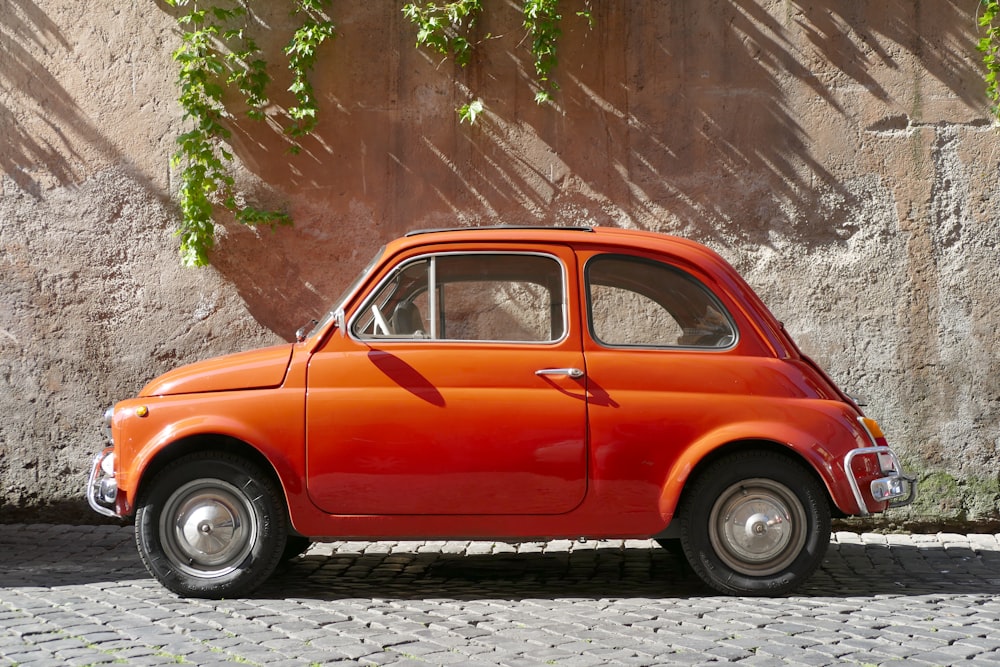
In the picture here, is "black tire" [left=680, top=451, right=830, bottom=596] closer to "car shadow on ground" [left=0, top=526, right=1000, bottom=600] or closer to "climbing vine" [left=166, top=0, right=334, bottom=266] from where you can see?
"car shadow on ground" [left=0, top=526, right=1000, bottom=600]

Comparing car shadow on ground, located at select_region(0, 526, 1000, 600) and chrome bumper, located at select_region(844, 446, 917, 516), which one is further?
car shadow on ground, located at select_region(0, 526, 1000, 600)

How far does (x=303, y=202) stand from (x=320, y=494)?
10.4 feet

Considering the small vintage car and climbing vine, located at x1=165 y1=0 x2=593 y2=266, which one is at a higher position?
climbing vine, located at x1=165 y1=0 x2=593 y2=266

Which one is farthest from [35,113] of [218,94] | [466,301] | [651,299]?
[651,299]

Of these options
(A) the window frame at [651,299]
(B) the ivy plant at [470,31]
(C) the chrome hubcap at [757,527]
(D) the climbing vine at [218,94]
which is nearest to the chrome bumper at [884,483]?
(C) the chrome hubcap at [757,527]

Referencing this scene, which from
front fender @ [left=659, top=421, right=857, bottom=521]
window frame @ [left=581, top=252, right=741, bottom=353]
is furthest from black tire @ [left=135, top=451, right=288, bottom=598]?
front fender @ [left=659, top=421, right=857, bottom=521]

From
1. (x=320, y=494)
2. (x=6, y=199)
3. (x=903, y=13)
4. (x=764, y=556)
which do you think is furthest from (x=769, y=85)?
(x=6, y=199)

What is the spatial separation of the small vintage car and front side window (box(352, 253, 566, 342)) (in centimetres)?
2

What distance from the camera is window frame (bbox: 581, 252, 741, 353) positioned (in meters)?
5.61

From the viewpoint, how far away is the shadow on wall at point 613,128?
800cm

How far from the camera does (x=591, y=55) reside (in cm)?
813

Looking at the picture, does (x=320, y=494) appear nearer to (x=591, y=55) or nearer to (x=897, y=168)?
(x=591, y=55)

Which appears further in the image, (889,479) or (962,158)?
(962,158)

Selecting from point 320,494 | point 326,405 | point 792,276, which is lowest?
point 320,494
